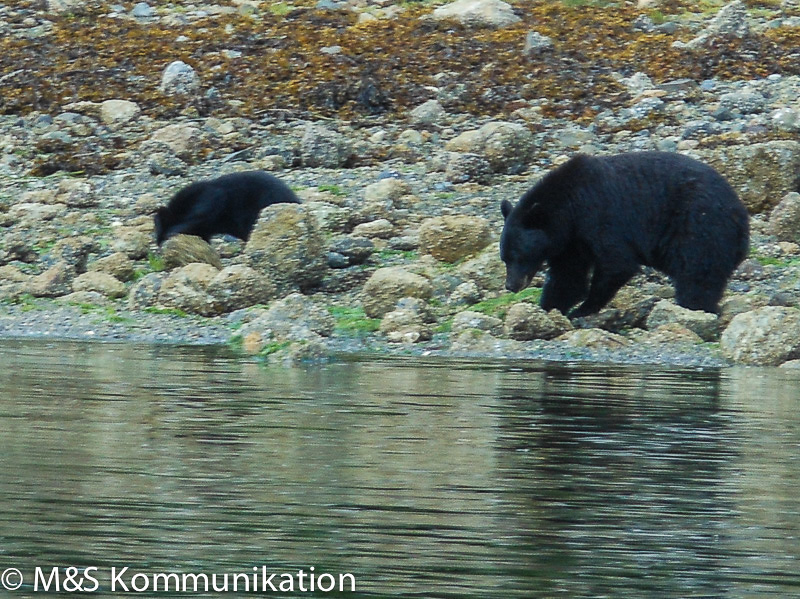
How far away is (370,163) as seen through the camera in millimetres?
18094

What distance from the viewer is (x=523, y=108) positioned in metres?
20.2

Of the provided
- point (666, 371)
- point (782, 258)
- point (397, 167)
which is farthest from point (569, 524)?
point (397, 167)

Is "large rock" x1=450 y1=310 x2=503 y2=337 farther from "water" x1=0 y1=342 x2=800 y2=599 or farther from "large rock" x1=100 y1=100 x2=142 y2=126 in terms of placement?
"large rock" x1=100 y1=100 x2=142 y2=126

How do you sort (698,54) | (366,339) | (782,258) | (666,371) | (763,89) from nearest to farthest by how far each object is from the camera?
(666,371)
(366,339)
(782,258)
(763,89)
(698,54)

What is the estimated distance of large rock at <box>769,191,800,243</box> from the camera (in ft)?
48.0

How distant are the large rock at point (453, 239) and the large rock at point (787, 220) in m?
2.38

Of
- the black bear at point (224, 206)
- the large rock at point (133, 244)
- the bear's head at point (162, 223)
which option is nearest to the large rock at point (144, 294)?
the large rock at point (133, 244)

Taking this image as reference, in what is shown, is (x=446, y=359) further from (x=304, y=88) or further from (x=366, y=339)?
(x=304, y=88)

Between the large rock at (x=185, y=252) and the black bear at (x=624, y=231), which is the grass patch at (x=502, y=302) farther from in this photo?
the large rock at (x=185, y=252)

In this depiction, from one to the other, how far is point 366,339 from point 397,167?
5710 mm

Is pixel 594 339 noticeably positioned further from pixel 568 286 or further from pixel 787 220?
pixel 787 220

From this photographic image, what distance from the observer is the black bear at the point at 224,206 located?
15492 millimetres

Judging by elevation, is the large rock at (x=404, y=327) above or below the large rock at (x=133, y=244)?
below
